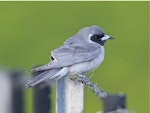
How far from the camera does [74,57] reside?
19.5 feet

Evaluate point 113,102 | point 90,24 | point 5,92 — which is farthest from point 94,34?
point 90,24

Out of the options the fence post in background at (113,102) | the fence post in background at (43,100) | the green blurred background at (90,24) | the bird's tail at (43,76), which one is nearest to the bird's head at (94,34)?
the fence post in background at (43,100)

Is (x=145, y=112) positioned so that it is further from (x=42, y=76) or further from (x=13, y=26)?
(x=42, y=76)

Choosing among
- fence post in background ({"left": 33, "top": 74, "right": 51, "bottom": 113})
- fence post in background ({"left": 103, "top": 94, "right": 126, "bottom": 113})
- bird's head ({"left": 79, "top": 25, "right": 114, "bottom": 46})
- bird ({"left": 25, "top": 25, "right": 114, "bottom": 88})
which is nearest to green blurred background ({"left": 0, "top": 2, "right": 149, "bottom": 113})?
bird's head ({"left": 79, "top": 25, "right": 114, "bottom": 46})

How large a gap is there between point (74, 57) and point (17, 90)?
1.64ft

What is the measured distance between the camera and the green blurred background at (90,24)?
10.7 m

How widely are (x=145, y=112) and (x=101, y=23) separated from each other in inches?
96.0

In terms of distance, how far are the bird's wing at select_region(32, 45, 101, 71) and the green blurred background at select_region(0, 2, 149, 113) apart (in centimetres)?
364

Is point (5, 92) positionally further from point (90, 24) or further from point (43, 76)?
point (90, 24)

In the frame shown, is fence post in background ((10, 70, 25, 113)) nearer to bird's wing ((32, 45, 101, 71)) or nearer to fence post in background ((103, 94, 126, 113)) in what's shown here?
bird's wing ((32, 45, 101, 71))

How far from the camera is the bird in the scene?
18.2 feet

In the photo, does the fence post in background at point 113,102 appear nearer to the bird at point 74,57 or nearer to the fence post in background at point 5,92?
the bird at point 74,57

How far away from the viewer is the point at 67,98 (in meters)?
5.05

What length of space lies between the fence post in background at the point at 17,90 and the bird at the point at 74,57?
36 cm
